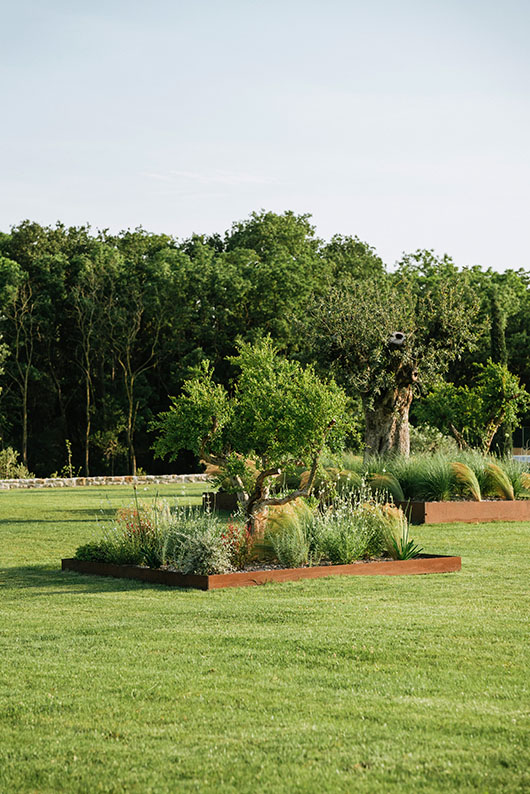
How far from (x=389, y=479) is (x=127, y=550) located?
24.3 feet

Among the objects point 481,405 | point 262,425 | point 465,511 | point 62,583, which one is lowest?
point 62,583

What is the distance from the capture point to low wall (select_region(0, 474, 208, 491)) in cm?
2776

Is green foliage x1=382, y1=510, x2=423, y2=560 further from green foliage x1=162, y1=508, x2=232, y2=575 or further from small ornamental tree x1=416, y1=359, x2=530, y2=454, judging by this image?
small ornamental tree x1=416, y1=359, x2=530, y2=454

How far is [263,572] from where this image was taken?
8938 mm

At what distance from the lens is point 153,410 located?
37.2 meters


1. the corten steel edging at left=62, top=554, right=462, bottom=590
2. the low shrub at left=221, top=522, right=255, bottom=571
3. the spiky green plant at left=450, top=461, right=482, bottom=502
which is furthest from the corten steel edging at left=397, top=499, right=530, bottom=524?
the low shrub at left=221, top=522, right=255, bottom=571

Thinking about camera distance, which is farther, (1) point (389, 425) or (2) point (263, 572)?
(1) point (389, 425)

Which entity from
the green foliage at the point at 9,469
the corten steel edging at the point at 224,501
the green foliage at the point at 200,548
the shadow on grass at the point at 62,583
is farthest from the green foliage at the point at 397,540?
the green foliage at the point at 9,469

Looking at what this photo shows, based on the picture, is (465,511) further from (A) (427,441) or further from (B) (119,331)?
(B) (119,331)

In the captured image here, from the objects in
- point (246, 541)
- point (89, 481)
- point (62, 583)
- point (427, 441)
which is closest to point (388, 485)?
point (246, 541)

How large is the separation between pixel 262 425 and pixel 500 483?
7926 mm

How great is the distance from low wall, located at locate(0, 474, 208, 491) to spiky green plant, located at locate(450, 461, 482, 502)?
13005 mm

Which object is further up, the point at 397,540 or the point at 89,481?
the point at 89,481

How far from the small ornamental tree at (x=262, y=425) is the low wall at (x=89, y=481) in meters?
15.5
